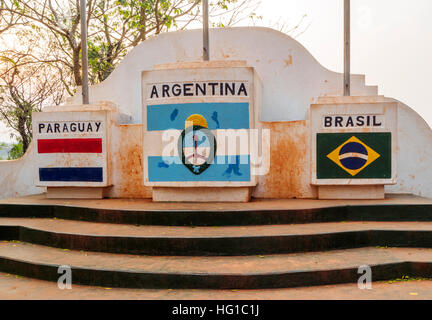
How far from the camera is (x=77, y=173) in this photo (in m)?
6.66

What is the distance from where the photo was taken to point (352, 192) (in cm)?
607

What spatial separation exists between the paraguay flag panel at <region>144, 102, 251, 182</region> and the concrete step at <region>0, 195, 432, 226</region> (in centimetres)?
49


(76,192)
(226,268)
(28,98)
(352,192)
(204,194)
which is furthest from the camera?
(28,98)

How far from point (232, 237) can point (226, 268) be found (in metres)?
0.51

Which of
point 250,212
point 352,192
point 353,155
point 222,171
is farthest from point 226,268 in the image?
point 353,155

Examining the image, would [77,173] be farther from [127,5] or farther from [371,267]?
[127,5]

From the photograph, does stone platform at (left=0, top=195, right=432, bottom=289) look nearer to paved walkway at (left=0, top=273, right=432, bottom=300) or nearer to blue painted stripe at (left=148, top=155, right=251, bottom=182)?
paved walkway at (left=0, top=273, right=432, bottom=300)

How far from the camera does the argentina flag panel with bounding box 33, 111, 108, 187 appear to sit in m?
6.63

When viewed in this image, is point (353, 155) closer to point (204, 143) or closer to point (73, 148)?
point (204, 143)

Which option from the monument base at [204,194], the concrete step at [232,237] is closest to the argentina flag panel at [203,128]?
the monument base at [204,194]

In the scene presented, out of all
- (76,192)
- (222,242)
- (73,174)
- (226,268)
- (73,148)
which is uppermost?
(73,148)

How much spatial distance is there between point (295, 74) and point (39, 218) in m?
5.34

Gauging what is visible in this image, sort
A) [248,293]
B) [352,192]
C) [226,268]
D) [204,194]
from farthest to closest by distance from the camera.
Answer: [352,192]
[204,194]
[226,268]
[248,293]
